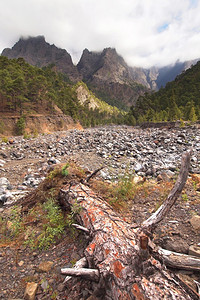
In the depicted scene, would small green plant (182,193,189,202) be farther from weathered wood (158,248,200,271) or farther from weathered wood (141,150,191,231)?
weathered wood (158,248,200,271)

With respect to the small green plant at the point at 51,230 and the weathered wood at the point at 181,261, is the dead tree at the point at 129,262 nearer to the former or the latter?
the weathered wood at the point at 181,261

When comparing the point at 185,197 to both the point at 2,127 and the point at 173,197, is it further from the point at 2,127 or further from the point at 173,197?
the point at 2,127

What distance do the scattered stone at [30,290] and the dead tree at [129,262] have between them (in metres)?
0.66

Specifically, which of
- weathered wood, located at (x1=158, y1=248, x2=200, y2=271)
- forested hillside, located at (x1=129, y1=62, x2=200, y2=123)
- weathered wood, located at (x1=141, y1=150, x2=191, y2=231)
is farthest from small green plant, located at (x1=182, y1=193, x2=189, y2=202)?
forested hillside, located at (x1=129, y1=62, x2=200, y2=123)

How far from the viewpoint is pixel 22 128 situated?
24672 mm

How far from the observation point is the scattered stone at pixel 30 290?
66.7 inches

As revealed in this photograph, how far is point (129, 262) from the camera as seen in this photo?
166 cm

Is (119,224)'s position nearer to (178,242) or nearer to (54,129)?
(178,242)

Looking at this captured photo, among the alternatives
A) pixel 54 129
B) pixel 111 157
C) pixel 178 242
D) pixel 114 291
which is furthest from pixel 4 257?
pixel 54 129

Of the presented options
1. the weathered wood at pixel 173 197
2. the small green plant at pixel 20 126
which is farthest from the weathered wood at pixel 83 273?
the small green plant at pixel 20 126

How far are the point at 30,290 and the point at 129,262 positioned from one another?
1.28 m

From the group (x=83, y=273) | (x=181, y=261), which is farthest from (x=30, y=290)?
(x=181, y=261)

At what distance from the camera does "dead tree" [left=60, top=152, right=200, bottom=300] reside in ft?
4.66

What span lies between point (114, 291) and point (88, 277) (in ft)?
1.00
